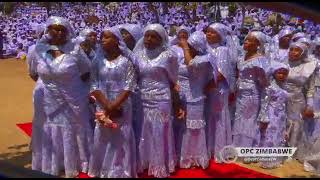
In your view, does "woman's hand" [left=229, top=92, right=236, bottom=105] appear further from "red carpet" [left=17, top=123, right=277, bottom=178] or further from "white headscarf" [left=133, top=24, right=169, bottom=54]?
"white headscarf" [left=133, top=24, right=169, bottom=54]

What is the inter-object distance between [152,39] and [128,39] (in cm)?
59

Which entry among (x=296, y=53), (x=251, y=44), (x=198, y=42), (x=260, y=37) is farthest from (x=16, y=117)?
(x=296, y=53)

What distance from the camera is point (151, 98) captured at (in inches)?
177

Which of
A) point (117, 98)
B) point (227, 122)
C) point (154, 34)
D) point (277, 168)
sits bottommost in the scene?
point (277, 168)

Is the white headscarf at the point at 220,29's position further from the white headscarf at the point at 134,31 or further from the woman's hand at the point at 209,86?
the white headscarf at the point at 134,31

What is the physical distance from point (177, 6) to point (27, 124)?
5.87 m

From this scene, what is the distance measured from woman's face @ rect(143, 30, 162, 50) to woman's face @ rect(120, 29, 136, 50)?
49 centimetres

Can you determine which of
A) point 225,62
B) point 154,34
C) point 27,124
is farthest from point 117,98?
point 27,124

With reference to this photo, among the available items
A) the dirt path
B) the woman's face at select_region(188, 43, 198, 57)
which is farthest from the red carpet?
the woman's face at select_region(188, 43, 198, 57)

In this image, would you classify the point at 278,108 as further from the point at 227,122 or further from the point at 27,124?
the point at 27,124

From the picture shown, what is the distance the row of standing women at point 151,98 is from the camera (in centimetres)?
433

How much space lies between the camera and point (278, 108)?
520 centimetres

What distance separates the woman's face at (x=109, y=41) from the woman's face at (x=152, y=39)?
308 millimetres

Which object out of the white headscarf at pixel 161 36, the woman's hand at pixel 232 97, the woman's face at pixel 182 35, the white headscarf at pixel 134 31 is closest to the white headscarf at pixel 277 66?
the woman's hand at pixel 232 97
